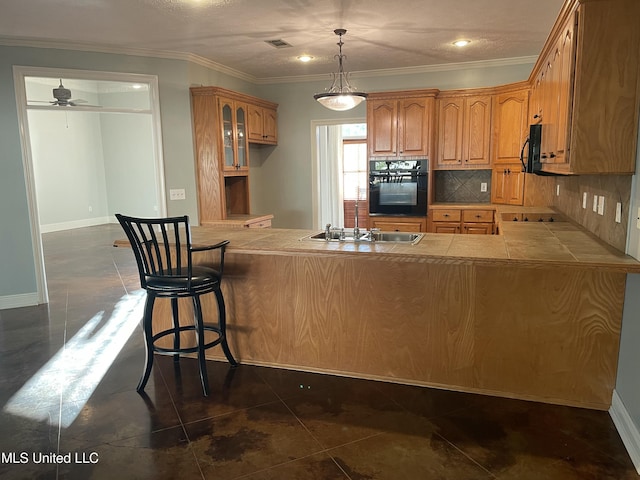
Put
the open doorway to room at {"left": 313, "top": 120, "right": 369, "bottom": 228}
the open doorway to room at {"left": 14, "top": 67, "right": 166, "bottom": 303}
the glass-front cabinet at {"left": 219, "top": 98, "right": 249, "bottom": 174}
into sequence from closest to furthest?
the glass-front cabinet at {"left": 219, "top": 98, "right": 249, "bottom": 174} → the open doorway to room at {"left": 313, "top": 120, "right": 369, "bottom": 228} → the open doorway to room at {"left": 14, "top": 67, "right": 166, "bottom": 303}

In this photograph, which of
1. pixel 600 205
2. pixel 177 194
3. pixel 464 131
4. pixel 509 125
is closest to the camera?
pixel 600 205

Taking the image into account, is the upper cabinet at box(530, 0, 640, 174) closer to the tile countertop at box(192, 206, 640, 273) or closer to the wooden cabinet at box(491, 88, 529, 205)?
the tile countertop at box(192, 206, 640, 273)

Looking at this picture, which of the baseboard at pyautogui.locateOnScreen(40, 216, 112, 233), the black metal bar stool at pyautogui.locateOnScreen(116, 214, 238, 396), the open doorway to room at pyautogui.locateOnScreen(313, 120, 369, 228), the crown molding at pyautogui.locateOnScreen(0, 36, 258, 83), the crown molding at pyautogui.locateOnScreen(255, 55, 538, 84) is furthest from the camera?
the baseboard at pyautogui.locateOnScreen(40, 216, 112, 233)

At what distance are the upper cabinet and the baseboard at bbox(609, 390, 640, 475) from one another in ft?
3.98

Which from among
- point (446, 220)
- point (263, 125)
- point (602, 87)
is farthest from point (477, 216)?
point (602, 87)

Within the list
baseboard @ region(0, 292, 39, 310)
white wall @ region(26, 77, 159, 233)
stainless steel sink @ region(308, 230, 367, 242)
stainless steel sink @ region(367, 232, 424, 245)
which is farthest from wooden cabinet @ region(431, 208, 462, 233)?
white wall @ region(26, 77, 159, 233)

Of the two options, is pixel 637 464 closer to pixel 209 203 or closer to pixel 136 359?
pixel 136 359

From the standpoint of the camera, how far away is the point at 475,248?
9.05 feet

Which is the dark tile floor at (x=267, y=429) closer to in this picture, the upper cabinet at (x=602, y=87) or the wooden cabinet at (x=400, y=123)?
the upper cabinet at (x=602, y=87)

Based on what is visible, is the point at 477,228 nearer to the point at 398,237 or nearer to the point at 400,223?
the point at 400,223

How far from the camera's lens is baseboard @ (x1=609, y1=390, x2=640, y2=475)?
7.08ft

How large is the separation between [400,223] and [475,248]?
10.0ft

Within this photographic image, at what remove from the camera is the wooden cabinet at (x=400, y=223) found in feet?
18.7

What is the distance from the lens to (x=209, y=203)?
5.38 metres
